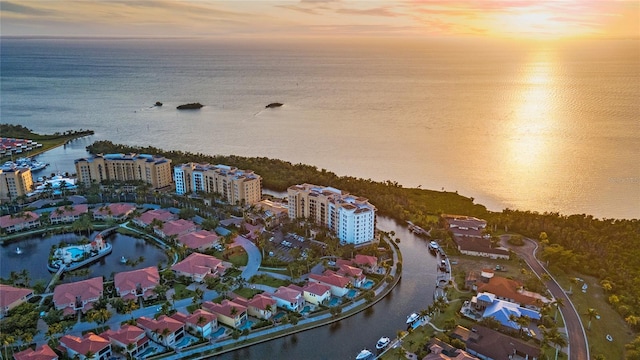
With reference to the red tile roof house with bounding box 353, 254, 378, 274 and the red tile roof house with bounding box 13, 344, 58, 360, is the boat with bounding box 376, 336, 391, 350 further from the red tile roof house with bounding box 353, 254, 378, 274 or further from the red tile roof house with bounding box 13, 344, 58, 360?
the red tile roof house with bounding box 13, 344, 58, 360

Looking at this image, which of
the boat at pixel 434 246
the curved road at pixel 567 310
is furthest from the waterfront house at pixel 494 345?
the boat at pixel 434 246

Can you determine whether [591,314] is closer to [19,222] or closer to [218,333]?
[218,333]

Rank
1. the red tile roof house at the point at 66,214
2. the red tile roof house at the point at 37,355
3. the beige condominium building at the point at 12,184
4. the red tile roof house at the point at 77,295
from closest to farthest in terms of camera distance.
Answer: the red tile roof house at the point at 37,355 → the red tile roof house at the point at 77,295 → the red tile roof house at the point at 66,214 → the beige condominium building at the point at 12,184

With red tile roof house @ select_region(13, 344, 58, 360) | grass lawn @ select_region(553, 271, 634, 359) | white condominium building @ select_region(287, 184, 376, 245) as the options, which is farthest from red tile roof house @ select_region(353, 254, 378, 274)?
red tile roof house @ select_region(13, 344, 58, 360)

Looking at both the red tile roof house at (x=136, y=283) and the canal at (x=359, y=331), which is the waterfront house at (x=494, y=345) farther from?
the red tile roof house at (x=136, y=283)

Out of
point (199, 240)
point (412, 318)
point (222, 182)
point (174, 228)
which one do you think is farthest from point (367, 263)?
point (222, 182)

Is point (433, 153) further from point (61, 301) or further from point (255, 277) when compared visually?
point (61, 301)
